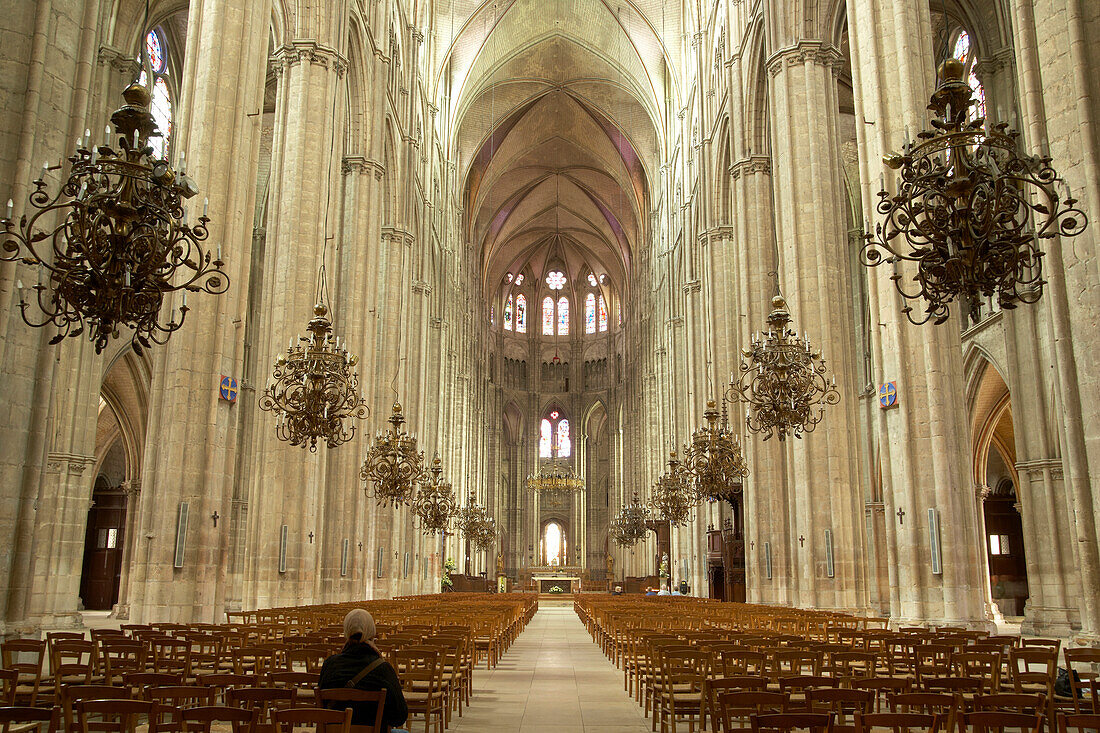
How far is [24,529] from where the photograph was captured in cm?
734

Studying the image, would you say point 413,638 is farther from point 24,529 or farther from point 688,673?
point 24,529

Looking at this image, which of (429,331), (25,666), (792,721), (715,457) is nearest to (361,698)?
(792,721)

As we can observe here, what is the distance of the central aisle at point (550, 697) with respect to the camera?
796 cm

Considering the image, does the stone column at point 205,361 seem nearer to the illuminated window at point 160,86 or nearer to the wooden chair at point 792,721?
the wooden chair at point 792,721

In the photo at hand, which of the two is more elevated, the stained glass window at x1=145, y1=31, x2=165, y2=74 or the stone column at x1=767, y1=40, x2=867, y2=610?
the stained glass window at x1=145, y1=31, x2=165, y2=74

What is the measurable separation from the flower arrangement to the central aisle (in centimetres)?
2378

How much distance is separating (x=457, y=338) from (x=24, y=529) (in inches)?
1575

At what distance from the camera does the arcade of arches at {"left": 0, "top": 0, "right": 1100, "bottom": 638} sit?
8406 millimetres

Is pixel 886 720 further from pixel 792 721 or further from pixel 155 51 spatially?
pixel 155 51

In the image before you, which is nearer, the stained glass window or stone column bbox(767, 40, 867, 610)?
stone column bbox(767, 40, 867, 610)

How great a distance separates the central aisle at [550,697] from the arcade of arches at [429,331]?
4297 mm

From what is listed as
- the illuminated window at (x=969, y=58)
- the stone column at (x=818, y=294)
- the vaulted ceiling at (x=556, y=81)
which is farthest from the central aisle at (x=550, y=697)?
the vaulted ceiling at (x=556, y=81)

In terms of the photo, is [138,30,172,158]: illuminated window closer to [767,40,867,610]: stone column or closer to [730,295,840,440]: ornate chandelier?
[767,40,867,610]: stone column

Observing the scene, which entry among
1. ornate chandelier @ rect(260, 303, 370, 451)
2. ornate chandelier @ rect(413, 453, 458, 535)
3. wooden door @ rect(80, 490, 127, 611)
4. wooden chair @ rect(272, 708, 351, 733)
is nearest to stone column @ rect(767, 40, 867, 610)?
ornate chandelier @ rect(260, 303, 370, 451)
